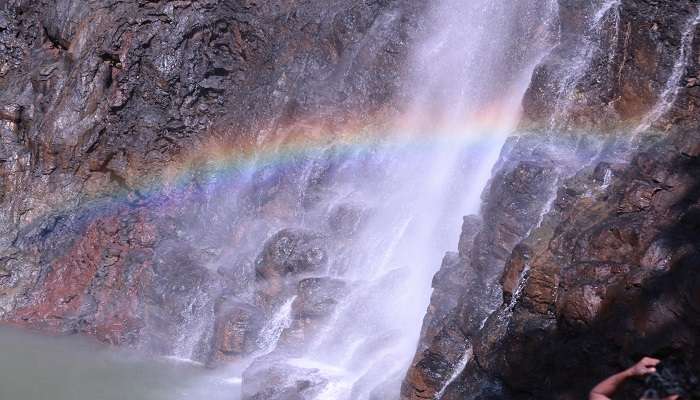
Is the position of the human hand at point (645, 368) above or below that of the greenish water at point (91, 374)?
below

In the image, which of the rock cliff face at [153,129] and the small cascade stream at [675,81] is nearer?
the small cascade stream at [675,81]

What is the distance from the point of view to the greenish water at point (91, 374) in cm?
1235

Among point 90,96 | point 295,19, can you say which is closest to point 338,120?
point 295,19

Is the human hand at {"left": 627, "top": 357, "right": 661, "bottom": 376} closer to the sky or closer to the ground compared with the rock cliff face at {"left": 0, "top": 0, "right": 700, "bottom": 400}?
closer to the ground

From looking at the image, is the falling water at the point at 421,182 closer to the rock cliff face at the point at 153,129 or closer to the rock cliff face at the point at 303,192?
the rock cliff face at the point at 303,192

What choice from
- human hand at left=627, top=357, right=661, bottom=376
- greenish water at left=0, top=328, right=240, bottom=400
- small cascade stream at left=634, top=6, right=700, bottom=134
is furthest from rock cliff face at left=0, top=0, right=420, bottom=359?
human hand at left=627, top=357, right=661, bottom=376

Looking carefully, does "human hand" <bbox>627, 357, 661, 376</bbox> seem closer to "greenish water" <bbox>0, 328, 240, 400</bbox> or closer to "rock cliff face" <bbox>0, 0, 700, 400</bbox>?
"rock cliff face" <bbox>0, 0, 700, 400</bbox>

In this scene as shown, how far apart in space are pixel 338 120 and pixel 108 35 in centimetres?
671

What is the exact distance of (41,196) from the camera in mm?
17844

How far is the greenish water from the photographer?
40.5 ft

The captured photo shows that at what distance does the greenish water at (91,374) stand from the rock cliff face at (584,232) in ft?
16.6

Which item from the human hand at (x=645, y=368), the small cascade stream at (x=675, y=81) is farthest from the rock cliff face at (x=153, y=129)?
the human hand at (x=645, y=368)

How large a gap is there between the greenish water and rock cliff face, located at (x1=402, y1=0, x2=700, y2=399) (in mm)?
5045

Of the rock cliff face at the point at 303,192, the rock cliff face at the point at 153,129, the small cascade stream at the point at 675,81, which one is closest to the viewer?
the rock cliff face at the point at 303,192
